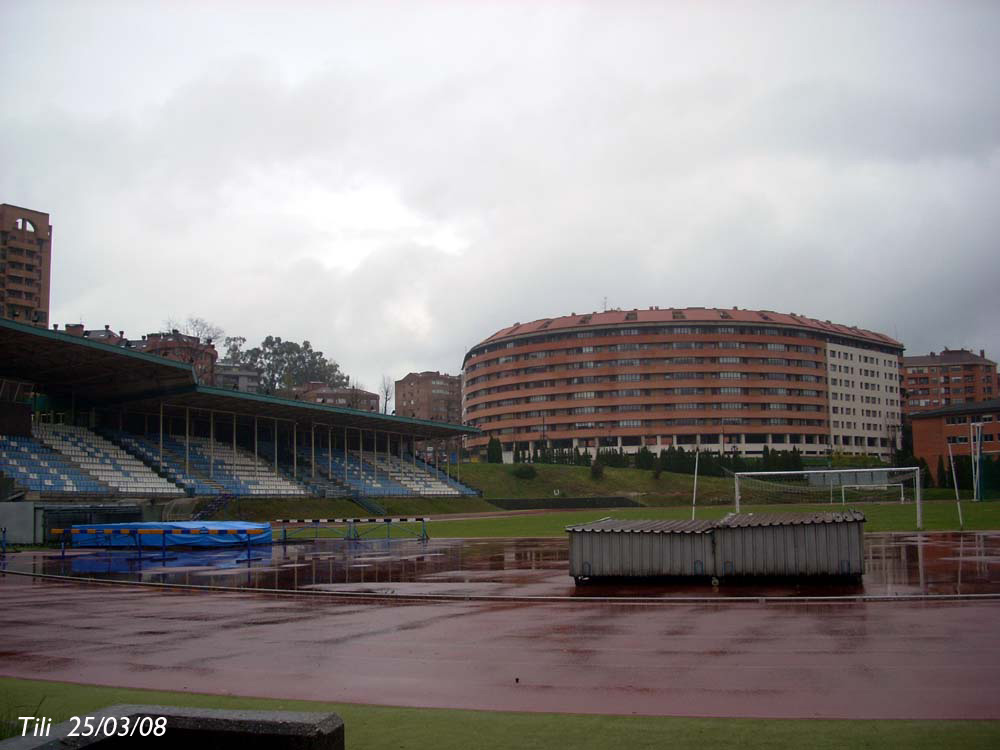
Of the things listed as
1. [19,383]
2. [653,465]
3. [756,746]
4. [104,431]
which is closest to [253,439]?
[104,431]

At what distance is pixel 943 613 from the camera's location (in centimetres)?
1515

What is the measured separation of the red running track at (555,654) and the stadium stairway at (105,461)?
33858 millimetres

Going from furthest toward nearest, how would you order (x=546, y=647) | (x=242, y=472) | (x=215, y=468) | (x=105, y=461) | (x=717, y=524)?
(x=242, y=472) → (x=215, y=468) → (x=105, y=461) → (x=717, y=524) → (x=546, y=647)

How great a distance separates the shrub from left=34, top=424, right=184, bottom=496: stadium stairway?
159 ft

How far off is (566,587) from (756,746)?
43.8 ft

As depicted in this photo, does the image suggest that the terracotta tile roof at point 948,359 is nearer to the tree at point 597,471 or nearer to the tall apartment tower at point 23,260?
the tree at point 597,471

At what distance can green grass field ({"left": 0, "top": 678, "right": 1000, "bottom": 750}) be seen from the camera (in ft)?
24.6

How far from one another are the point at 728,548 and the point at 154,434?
52153mm

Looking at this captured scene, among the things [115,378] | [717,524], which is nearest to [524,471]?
[115,378]

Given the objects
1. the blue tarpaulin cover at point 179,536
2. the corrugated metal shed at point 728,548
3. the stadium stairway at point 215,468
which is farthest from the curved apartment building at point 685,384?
the corrugated metal shed at point 728,548

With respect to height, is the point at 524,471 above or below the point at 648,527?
below

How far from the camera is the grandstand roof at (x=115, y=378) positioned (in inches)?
1763

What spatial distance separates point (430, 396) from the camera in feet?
618

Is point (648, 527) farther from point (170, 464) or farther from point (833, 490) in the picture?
point (833, 490)
